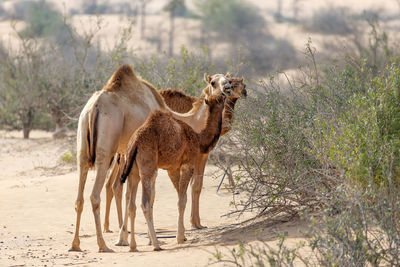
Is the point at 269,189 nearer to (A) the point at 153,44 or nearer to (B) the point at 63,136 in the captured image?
(B) the point at 63,136

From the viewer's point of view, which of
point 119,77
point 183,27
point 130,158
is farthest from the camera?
point 183,27

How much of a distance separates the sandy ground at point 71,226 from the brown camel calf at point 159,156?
18.0 inches

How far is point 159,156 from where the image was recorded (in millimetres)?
7668

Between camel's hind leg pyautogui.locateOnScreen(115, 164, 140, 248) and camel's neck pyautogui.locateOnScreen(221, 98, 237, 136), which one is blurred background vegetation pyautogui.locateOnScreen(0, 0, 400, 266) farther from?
camel's hind leg pyautogui.locateOnScreen(115, 164, 140, 248)

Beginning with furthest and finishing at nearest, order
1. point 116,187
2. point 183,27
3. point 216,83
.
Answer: point 183,27 < point 216,83 < point 116,187

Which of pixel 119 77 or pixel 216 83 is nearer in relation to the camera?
pixel 119 77

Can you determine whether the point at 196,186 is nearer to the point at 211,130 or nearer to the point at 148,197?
the point at 211,130

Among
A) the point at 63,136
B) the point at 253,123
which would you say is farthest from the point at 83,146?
the point at 63,136

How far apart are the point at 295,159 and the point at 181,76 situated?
7.19m

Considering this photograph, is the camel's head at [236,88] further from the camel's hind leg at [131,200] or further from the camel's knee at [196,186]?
the camel's hind leg at [131,200]

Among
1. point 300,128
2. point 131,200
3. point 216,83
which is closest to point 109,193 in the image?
point 131,200

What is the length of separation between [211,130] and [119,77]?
58.0 inches

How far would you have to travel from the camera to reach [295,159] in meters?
7.86

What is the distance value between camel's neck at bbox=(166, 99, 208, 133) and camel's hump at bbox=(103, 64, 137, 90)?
0.81 meters
